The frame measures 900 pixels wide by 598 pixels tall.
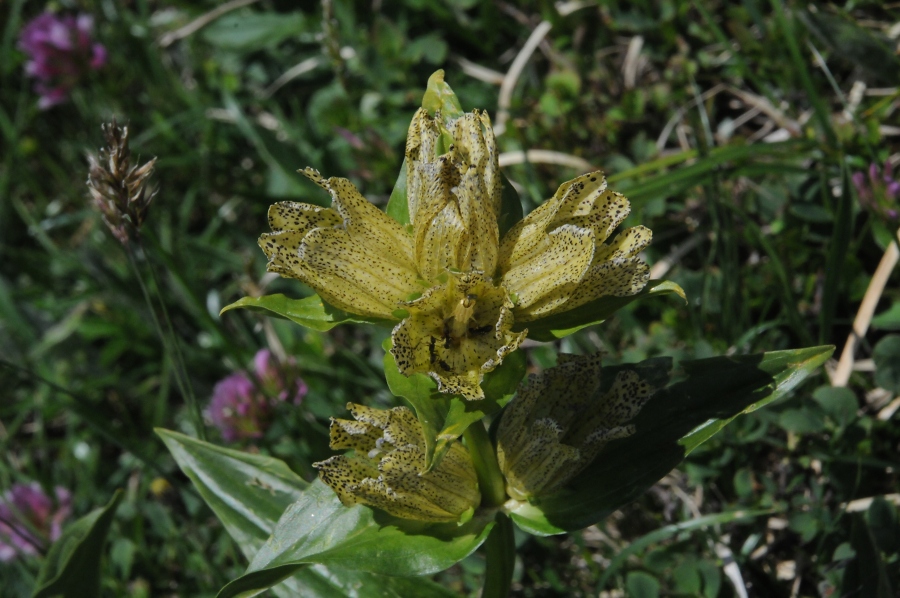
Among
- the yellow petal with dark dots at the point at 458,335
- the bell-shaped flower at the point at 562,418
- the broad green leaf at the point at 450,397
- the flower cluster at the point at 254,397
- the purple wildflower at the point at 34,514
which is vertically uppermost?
the yellow petal with dark dots at the point at 458,335

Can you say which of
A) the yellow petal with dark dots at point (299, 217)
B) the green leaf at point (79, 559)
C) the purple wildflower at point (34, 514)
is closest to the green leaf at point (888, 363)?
the yellow petal with dark dots at point (299, 217)

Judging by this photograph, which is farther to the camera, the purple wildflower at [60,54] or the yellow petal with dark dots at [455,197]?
the purple wildflower at [60,54]

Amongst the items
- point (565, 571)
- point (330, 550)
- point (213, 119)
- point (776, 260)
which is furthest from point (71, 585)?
point (213, 119)

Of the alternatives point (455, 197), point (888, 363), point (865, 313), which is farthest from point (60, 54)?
point (888, 363)

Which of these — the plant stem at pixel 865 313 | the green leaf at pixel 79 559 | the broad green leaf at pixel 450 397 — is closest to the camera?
the broad green leaf at pixel 450 397

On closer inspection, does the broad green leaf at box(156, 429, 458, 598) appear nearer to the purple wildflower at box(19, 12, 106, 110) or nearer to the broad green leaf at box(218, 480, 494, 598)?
the broad green leaf at box(218, 480, 494, 598)

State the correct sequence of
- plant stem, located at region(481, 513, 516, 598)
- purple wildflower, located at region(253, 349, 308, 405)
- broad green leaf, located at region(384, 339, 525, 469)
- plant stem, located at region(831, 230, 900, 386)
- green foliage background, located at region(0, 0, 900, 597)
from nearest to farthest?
broad green leaf, located at region(384, 339, 525, 469)
plant stem, located at region(481, 513, 516, 598)
green foliage background, located at region(0, 0, 900, 597)
plant stem, located at region(831, 230, 900, 386)
purple wildflower, located at region(253, 349, 308, 405)

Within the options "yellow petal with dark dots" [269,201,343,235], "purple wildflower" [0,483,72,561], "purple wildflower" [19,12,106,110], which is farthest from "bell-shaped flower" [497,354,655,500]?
"purple wildflower" [19,12,106,110]

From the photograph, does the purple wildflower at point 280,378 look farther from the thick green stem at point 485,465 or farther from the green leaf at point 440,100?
the green leaf at point 440,100
